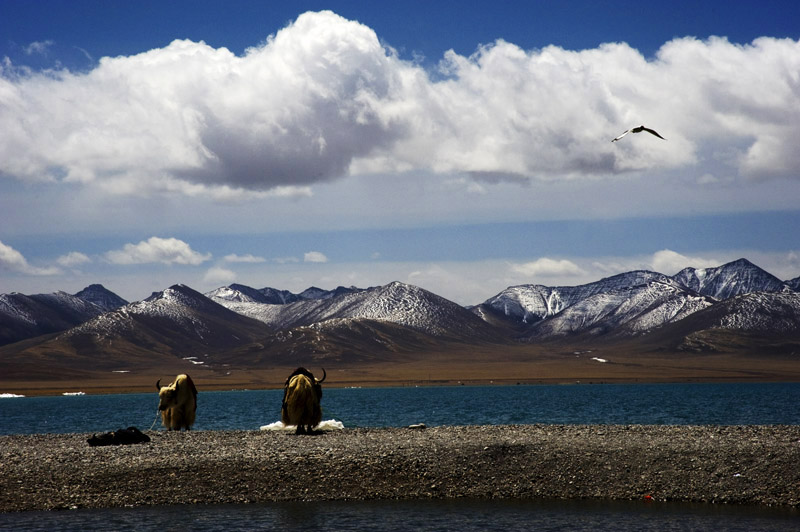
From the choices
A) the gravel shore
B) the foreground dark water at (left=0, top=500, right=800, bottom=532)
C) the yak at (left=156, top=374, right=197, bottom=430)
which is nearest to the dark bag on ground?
the gravel shore

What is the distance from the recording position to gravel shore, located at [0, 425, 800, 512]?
2522 centimetres

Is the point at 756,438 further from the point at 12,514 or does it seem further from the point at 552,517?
the point at 12,514

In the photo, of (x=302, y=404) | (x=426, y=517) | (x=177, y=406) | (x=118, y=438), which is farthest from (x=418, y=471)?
(x=177, y=406)

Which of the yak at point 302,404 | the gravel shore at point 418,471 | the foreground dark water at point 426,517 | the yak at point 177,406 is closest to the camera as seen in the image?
the foreground dark water at point 426,517

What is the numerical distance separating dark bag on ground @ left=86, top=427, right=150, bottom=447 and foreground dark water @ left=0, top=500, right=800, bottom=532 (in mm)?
8422

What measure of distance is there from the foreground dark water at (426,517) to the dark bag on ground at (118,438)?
8.42 metres

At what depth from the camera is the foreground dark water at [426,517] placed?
22.3 metres

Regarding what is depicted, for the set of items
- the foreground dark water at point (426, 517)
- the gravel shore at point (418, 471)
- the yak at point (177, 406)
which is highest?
the yak at point (177, 406)

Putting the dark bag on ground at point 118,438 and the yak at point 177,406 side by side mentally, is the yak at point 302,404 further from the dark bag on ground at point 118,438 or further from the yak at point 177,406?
the yak at point 177,406

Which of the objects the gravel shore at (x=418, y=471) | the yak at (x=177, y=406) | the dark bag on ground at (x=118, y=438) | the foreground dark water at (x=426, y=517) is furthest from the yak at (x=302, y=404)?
the foreground dark water at (x=426, y=517)

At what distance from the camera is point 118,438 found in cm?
3284

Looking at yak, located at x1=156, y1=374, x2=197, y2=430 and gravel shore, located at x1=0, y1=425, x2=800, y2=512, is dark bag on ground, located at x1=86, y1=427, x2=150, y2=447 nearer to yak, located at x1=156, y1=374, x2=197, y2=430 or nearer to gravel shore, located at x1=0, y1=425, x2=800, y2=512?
gravel shore, located at x1=0, y1=425, x2=800, y2=512

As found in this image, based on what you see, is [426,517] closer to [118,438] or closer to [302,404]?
[302,404]

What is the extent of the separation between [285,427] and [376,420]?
22.8 meters
